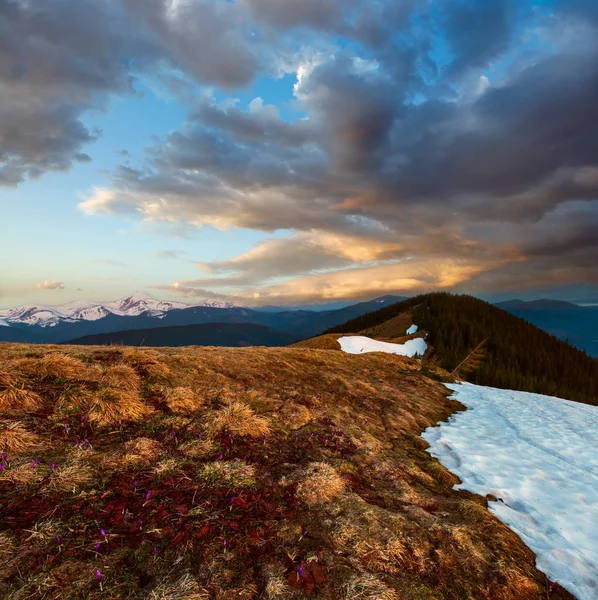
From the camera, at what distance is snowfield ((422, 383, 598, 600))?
551 cm

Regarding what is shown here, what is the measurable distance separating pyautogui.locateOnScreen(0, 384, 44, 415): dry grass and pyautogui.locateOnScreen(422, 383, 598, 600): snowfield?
10443mm

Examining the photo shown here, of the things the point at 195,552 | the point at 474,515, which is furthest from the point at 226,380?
the point at 474,515

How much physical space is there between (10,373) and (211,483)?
609cm

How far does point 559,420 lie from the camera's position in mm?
15547

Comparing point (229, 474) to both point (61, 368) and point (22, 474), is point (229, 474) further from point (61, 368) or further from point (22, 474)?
point (61, 368)

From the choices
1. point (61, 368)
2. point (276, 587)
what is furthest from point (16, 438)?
point (276, 587)

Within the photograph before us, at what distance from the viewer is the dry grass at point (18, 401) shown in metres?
6.65

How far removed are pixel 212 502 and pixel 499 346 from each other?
98236 millimetres

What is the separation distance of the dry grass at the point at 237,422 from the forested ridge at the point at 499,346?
2340 inches

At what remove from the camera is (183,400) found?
8.34m

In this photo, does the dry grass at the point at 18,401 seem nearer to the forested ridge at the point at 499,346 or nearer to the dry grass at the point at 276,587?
the dry grass at the point at 276,587

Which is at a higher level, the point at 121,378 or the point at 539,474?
the point at 121,378

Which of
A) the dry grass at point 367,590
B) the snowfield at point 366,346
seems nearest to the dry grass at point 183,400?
the dry grass at point 367,590

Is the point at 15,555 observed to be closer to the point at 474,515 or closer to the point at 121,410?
the point at 121,410
